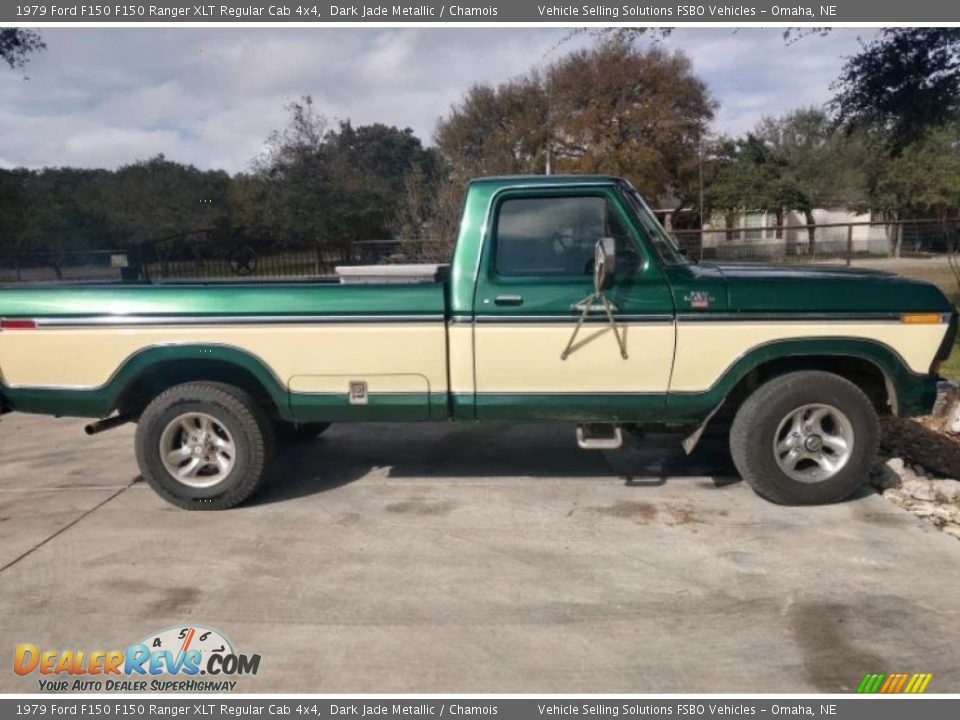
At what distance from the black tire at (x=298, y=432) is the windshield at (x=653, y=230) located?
2969mm

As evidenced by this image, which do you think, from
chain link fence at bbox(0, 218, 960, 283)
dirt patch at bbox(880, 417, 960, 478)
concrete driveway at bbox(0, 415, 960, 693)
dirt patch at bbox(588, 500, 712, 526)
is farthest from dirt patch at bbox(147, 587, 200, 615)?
chain link fence at bbox(0, 218, 960, 283)

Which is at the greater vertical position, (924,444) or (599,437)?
(599,437)

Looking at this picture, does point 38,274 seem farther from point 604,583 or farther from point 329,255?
point 604,583

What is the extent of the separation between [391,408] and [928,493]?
11.6ft

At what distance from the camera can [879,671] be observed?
3.31m

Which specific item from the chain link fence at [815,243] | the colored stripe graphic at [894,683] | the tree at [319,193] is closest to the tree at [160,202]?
the tree at [319,193]

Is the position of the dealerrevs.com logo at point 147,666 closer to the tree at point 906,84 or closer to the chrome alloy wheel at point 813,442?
the chrome alloy wheel at point 813,442

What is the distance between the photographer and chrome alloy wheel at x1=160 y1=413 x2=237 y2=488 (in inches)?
206

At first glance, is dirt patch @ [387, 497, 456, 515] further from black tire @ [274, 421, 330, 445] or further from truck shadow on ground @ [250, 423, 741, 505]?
black tire @ [274, 421, 330, 445]

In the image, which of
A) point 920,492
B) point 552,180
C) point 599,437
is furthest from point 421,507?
point 920,492

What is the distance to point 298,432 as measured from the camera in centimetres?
666

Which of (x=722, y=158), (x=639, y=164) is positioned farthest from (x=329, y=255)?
(x=722, y=158)

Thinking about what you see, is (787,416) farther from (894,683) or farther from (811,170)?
(811,170)

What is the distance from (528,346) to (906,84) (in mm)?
8475
